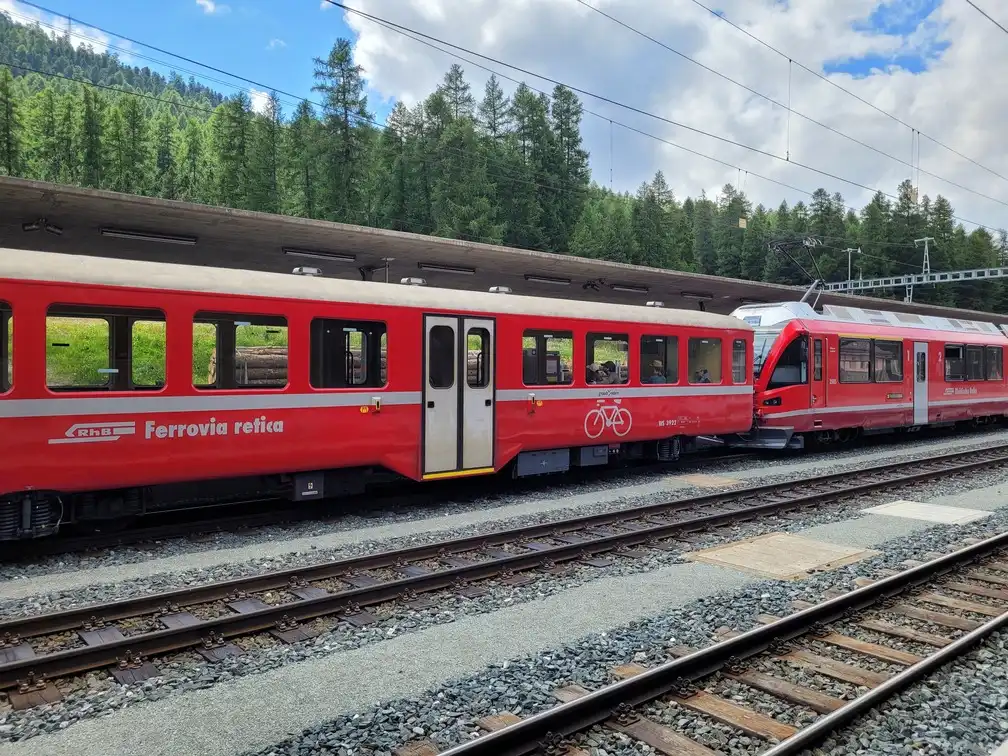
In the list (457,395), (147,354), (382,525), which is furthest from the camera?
(457,395)

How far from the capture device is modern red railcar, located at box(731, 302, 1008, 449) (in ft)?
54.2

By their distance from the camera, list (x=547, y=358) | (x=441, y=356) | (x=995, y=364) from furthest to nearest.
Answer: (x=995, y=364)
(x=547, y=358)
(x=441, y=356)

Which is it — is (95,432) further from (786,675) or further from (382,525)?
(786,675)

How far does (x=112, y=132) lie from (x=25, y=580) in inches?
2616

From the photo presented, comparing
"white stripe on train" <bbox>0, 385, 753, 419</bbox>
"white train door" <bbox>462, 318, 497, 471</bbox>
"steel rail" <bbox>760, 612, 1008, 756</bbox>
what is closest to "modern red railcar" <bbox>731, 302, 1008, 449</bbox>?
"white stripe on train" <bbox>0, 385, 753, 419</bbox>

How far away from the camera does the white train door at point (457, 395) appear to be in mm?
10656

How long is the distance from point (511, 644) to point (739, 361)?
1077 centimetres

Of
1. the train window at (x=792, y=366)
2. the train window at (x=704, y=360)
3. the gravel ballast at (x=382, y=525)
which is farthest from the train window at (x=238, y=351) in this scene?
the train window at (x=792, y=366)

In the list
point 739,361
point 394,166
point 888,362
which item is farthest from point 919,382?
point 394,166

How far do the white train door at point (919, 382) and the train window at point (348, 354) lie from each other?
15468mm

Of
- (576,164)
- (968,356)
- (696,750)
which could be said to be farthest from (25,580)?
(576,164)

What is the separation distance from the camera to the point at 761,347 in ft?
55.5

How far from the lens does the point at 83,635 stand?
5.78 metres

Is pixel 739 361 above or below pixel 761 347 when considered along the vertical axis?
below
